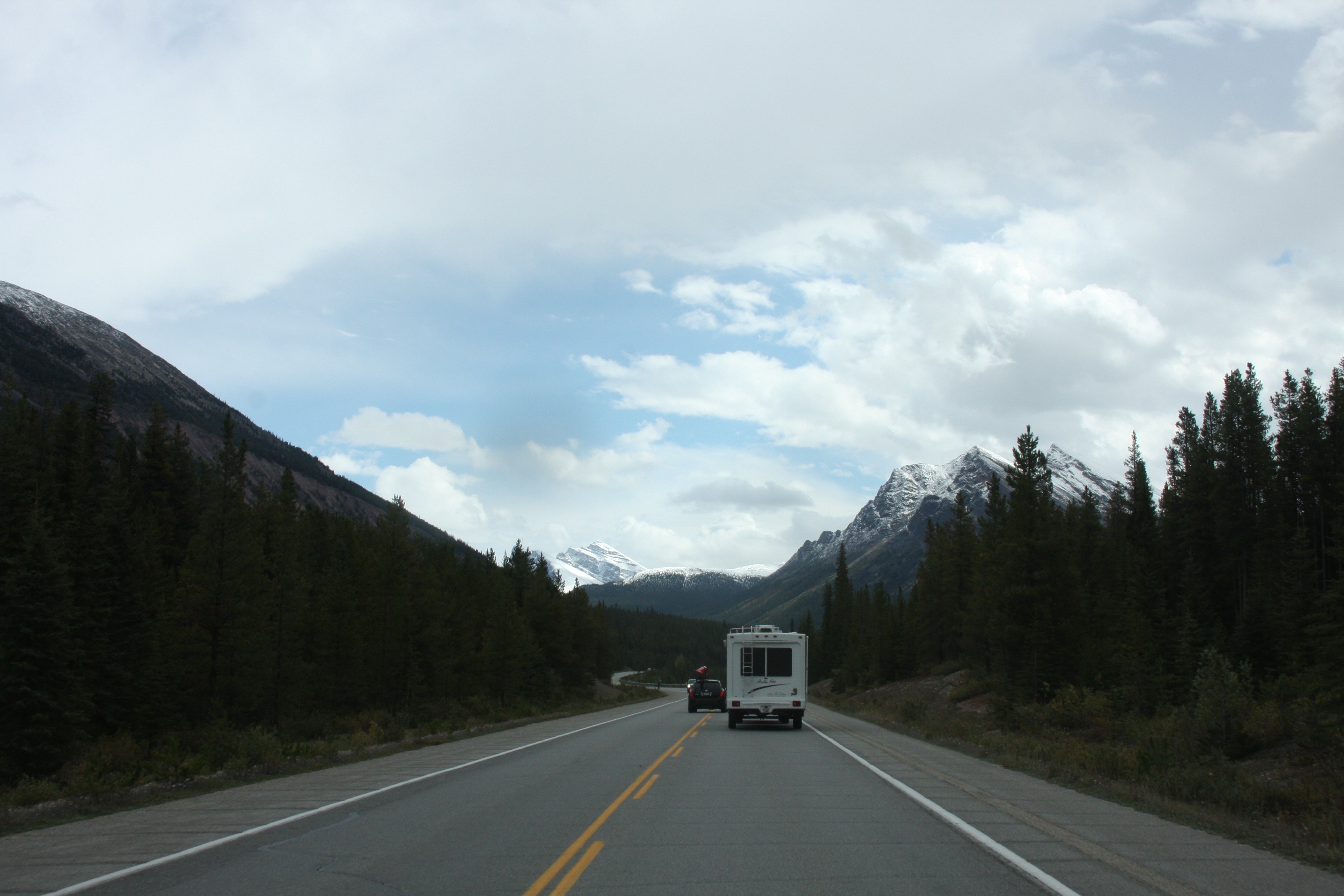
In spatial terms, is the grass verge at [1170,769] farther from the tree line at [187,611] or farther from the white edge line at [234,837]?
the tree line at [187,611]

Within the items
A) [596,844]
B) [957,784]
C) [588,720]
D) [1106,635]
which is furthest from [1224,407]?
[596,844]

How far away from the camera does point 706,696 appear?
153 ft

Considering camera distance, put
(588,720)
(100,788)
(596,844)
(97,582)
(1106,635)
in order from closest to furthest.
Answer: (596,844) < (100,788) < (588,720) < (97,582) < (1106,635)

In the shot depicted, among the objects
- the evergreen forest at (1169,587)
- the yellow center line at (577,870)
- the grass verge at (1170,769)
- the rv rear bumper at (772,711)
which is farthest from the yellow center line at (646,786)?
the evergreen forest at (1169,587)

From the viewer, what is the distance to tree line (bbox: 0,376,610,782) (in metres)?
33.2

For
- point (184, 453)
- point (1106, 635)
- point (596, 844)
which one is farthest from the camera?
point (184, 453)

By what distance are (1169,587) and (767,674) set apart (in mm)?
50760

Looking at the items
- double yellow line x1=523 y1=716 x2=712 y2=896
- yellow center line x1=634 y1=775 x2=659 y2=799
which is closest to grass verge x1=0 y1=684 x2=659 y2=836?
double yellow line x1=523 y1=716 x2=712 y2=896

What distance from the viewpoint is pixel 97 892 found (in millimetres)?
6602

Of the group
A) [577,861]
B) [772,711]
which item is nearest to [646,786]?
[577,861]

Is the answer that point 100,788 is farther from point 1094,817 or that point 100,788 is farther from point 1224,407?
point 1224,407

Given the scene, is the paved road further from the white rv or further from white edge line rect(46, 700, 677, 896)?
the white rv

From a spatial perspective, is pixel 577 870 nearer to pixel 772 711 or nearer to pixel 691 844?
pixel 691 844

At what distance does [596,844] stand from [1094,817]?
244 inches
